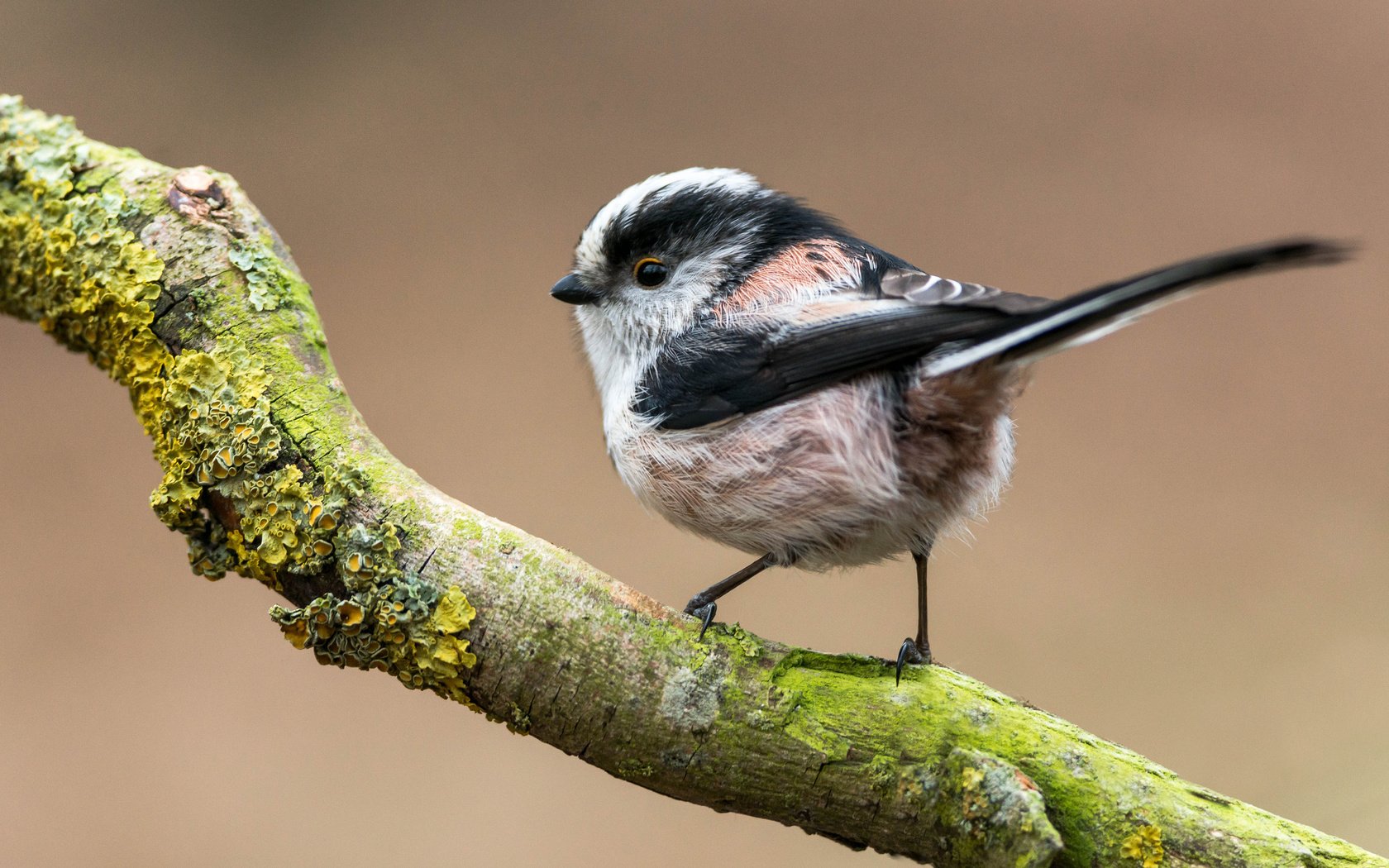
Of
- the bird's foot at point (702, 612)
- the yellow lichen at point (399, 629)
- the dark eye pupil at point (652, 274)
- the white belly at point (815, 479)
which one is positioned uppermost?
the dark eye pupil at point (652, 274)

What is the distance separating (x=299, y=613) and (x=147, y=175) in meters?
0.81

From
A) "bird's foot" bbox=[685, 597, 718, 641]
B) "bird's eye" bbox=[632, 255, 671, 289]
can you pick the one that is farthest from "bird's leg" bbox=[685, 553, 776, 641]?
"bird's eye" bbox=[632, 255, 671, 289]

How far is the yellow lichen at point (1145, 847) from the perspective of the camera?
1201 mm

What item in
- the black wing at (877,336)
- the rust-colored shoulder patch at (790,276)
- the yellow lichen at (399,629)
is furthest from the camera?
the rust-colored shoulder patch at (790,276)

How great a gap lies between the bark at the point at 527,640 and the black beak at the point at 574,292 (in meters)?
0.42

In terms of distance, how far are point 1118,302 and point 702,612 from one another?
70 centimetres

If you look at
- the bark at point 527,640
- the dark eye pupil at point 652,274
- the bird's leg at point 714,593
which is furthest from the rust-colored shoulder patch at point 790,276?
the bark at point 527,640

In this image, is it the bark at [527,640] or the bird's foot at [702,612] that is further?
the bird's foot at [702,612]

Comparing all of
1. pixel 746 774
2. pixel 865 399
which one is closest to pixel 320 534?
pixel 746 774

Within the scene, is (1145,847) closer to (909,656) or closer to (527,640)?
(909,656)

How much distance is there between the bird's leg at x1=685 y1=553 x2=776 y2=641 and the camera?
1.44 meters

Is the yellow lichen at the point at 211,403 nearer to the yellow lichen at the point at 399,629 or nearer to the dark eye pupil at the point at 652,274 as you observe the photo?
the yellow lichen at the point at 399,629

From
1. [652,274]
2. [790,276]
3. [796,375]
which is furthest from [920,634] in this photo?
[652,274]

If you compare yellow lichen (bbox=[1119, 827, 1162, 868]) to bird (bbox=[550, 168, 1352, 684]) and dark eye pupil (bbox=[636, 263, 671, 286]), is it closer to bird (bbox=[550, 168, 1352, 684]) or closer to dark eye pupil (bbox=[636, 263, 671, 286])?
bird (bbox=[550, 168, 1352, 684])
